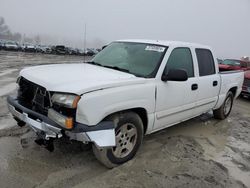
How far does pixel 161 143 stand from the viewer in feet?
15.7

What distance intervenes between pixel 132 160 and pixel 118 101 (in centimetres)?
105

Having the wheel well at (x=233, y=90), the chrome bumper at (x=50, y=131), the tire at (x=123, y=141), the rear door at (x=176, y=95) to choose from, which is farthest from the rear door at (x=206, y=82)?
the chrome bumper at (x=50, y=131)

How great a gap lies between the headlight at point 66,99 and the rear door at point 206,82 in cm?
271

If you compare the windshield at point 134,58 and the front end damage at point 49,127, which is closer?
the front end damage at point 49,127

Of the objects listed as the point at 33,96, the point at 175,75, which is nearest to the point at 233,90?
the point at 175,75

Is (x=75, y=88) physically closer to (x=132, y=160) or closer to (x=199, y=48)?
(x=132, y=160)

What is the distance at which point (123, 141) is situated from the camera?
12.4 feet

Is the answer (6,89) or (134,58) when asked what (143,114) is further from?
(6,89)

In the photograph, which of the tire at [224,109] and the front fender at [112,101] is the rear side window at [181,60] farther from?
the tire at [224,109]

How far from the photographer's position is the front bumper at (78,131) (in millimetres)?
3146

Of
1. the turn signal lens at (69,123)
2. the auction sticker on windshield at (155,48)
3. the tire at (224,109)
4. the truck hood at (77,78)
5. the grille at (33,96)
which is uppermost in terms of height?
the auction sticker on windshield at (155,48)

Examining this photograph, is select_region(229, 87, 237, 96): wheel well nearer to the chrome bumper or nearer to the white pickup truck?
the white pickup truck

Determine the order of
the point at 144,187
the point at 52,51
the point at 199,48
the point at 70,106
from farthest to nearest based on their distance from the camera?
the point at 52,51, the point at 199,48, the point at 144,187, the point at 70,106

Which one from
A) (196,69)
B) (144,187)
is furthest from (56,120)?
(196,69)
